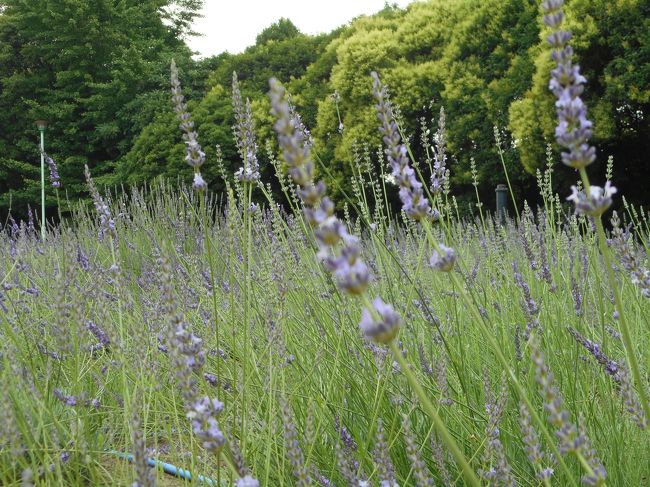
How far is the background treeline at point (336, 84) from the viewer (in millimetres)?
8633

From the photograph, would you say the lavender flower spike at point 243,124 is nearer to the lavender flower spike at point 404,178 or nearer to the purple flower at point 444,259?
the lavender flower spike at point 404,178

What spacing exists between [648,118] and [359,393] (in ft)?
26.6

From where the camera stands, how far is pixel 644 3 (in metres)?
8.15

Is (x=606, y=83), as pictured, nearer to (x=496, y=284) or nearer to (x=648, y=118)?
(x=648, y=118)

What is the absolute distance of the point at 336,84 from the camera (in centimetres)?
1177

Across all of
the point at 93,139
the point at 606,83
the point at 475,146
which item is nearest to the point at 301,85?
the point at 475,146

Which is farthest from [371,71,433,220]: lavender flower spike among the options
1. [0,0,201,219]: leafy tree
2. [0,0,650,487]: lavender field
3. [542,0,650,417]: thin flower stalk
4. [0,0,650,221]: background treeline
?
[0,0,201,219]: leafy tree

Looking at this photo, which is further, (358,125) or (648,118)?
(358,125)

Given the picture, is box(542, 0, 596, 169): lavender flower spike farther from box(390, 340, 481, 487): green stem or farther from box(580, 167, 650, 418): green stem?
box(390, 340, 481, 487): green stem

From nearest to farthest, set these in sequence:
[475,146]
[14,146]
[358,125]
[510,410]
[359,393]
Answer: [359,393]
[510,410]
[475,146]
[358,125]
[14,146]

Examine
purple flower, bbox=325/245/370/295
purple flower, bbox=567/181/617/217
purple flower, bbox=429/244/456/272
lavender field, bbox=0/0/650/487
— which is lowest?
lavender field, bbox=0/0/650/487

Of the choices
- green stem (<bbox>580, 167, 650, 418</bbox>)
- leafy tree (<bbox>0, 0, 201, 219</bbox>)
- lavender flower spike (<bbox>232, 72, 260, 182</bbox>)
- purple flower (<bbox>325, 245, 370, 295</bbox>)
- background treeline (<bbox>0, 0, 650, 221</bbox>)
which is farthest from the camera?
leafy tree (<bbox>0, 0, 201, 219</bbox>)

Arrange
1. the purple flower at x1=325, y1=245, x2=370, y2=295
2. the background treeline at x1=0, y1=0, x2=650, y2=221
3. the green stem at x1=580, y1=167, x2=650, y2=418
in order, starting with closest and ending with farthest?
the purple flower at x1=325, y1=245, x2=370, y2=295, the green stem at x1=580, y1=167, x2=650, y2=418, the background treeline at x1=0, y1=0, x2=650, y2=221

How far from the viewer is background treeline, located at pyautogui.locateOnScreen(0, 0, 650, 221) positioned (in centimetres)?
863
